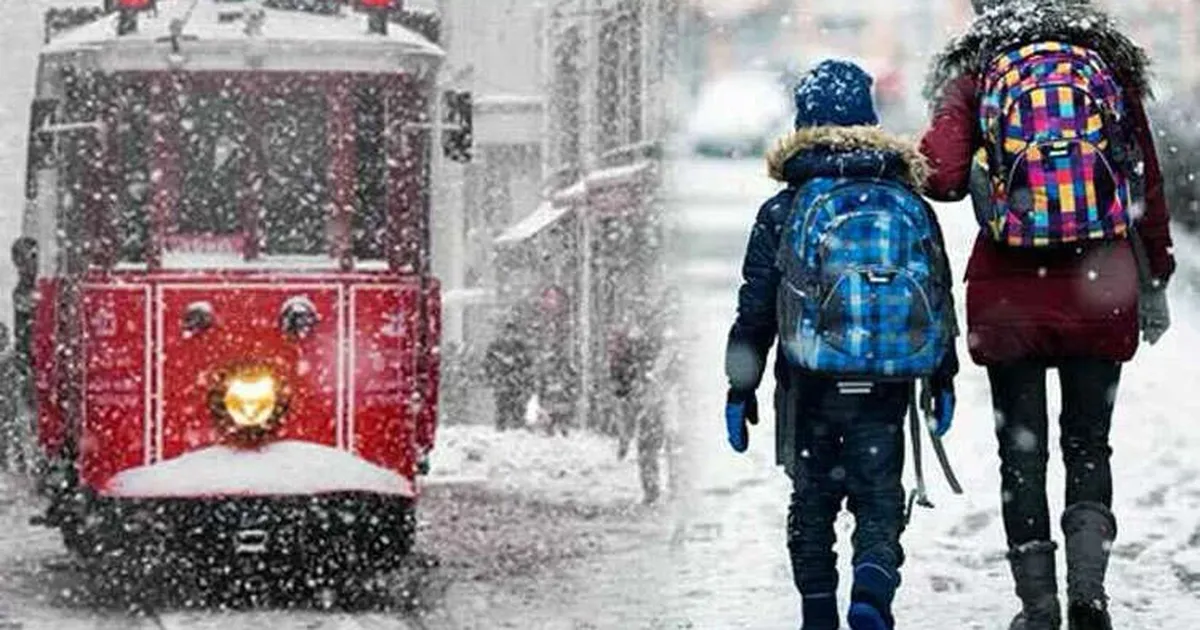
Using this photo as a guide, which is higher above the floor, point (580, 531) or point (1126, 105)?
point (1126, 105)

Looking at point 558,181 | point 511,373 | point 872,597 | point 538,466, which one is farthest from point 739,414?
point 558,181

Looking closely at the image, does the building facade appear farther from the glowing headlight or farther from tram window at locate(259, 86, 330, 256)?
the glowing headlight

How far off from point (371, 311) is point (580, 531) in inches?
188

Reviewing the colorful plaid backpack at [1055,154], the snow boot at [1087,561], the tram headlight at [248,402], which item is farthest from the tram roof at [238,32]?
the snow boot at [1087,561]

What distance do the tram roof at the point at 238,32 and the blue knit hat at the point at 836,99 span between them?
13.8 feet

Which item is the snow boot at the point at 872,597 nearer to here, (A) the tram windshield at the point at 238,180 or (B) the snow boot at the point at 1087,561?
(B) the snow boot at the point at 1087,561

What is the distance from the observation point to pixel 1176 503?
11656mm

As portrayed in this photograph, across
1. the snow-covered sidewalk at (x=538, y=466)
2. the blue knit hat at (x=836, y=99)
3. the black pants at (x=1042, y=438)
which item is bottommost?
the snow-covered sidewalk at (x=538, y=466)

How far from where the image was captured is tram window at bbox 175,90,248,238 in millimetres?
10922

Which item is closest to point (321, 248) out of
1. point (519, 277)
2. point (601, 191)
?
point (601, 191)

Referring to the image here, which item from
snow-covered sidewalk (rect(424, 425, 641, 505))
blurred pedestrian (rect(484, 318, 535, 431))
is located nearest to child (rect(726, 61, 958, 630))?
snow-covered sidewalk (rect(424, 425, 641, 505))

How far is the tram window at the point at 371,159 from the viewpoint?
36.3 feet

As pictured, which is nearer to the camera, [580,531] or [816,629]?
[816,629]

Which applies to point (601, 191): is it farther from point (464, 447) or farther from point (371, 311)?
point (371, 311)
